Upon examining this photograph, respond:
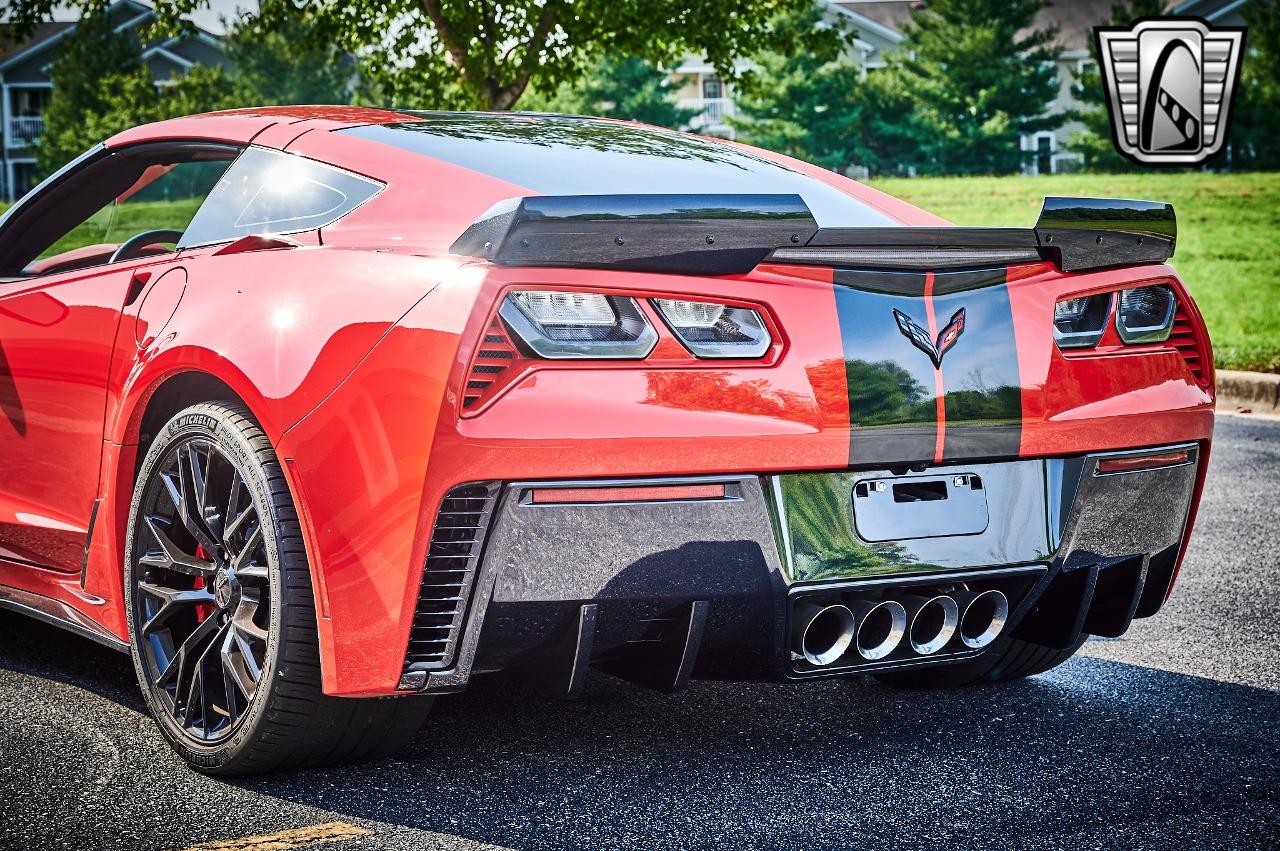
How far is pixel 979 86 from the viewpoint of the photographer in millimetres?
52594

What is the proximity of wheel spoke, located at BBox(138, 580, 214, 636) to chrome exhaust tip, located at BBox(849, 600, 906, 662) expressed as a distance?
51.5 inches

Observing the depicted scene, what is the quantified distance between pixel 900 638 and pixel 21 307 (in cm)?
234

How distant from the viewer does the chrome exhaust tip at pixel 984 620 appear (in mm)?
3096

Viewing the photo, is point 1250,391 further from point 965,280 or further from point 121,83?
point 121,83

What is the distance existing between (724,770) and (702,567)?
0.65 meters

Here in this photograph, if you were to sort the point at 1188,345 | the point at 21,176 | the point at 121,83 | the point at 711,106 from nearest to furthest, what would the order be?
the point at 1188,345 → the point at 121,83 → the point at 21,176 → the point at 711,106

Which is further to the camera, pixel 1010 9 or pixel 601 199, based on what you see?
pixel 1010 9

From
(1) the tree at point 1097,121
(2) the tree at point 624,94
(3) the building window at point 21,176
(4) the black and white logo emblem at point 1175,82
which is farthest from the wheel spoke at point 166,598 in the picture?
(3) the building window at point 21,176

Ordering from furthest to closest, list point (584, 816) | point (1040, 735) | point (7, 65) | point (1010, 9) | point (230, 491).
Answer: point (7, 65) < point (1010, 9) < point (1040, 735) < point (230, 491) < point (584, 816)

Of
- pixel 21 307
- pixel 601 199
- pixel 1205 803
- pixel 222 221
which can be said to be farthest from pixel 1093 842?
pixel 21 307

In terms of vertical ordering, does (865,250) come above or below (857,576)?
above

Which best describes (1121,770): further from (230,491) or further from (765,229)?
(230,491)

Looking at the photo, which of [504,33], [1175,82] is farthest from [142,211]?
[1175,82]

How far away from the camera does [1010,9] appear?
172 feet
